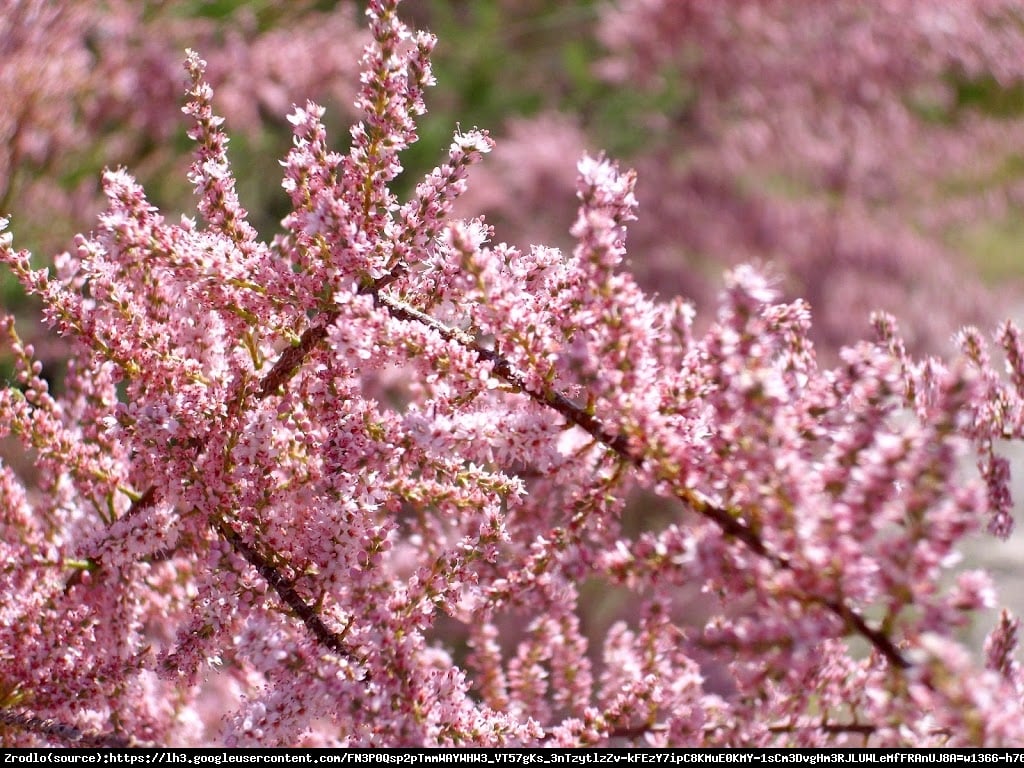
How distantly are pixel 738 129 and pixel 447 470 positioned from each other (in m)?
3.67

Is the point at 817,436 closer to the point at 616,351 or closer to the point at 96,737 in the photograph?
the point at 616,351

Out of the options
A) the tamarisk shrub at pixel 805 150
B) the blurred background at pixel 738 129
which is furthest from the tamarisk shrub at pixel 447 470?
the tamarisk shrub at pixel 805 150

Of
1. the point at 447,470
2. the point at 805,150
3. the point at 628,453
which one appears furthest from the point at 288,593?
the point at 805,150

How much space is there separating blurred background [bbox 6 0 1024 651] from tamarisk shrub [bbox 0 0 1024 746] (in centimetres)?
206

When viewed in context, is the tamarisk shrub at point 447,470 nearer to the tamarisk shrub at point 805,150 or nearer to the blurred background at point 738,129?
the blurred background at point 738,129

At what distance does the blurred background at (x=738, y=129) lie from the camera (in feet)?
12.1

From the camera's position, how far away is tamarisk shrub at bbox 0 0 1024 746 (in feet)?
2.25

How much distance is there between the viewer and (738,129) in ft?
14.1

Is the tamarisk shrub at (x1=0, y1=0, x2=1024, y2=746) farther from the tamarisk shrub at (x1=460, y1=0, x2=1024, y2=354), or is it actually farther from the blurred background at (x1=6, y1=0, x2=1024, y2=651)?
the tamarisk shrub at (x1=460, y1=0, x2=1024, y2=354)

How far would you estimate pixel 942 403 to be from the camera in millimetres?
665

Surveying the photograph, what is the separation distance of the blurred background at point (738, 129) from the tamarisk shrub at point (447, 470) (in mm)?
2058

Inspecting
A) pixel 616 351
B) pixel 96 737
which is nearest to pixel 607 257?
pixel 616 351

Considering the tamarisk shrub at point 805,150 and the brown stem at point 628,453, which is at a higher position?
the tamarisk shrub at point 805,150

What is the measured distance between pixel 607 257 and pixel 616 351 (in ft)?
0.25
